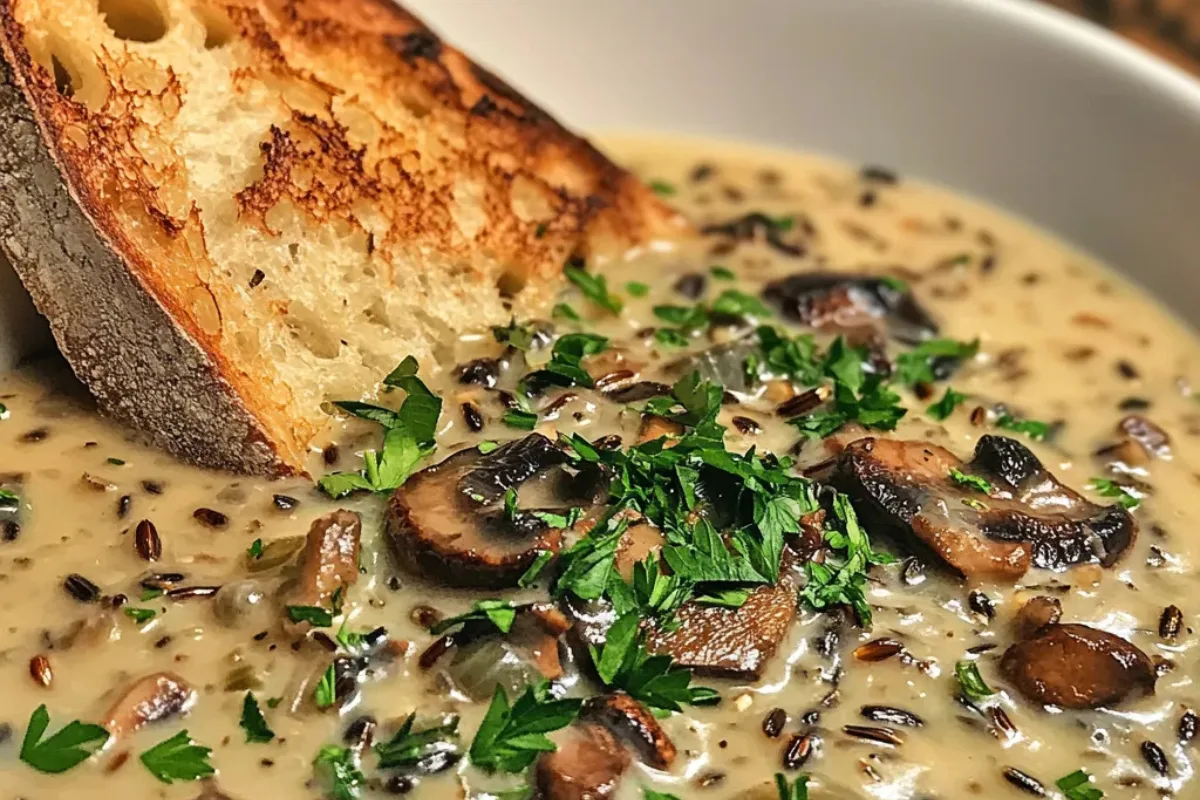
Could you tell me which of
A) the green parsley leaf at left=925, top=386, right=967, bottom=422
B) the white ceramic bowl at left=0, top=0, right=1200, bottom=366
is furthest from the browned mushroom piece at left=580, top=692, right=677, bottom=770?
the white ceramic bowl at left=0, top=0, right=1200, bottom=366

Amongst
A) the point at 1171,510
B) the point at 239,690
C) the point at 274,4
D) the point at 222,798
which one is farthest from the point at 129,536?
the point at 1171,510

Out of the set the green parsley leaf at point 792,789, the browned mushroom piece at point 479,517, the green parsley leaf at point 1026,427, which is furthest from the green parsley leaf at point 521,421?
the green parsley leaf at point 1026,427

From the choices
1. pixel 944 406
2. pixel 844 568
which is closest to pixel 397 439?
pixel 844 568

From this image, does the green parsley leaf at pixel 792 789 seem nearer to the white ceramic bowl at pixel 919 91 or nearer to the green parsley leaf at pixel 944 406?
the green parsley leaf at pixel 944 406

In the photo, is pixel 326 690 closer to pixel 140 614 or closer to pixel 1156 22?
pixel 140 614

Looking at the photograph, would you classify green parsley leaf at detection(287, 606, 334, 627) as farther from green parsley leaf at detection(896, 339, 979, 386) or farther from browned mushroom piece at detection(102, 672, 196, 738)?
green parsley leaf at detection(896, 339, 979, 386)

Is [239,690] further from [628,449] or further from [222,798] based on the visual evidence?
[628,449]
